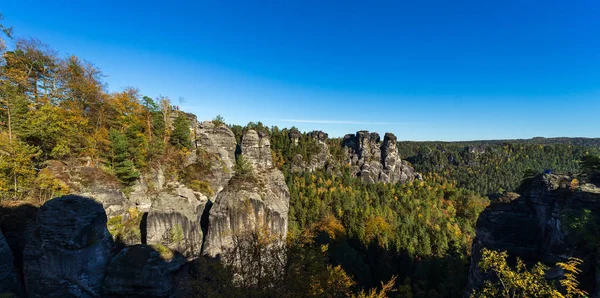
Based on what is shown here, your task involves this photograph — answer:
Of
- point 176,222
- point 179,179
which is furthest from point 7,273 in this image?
point 179,179

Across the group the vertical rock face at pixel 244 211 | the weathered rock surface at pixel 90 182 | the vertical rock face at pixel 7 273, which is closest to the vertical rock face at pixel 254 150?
the vertical rock face at pixel 244 211

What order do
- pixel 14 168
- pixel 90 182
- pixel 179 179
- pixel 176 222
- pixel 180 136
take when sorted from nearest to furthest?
pixel 14 168, pixel 90 182, pixel 176 222, pixel 179 179, pixel 180 136

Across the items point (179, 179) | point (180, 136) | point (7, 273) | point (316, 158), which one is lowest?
point (7, 273)

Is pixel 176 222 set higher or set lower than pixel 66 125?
lower

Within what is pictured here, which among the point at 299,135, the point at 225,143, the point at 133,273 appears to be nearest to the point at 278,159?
the point at 299,135

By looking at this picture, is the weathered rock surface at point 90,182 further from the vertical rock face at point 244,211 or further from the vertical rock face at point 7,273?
the vertical rock face at point 244,211

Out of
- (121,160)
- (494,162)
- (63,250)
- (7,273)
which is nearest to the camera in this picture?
(7,273)

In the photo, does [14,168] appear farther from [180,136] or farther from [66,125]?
[180,136]

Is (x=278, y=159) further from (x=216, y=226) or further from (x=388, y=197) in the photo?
(x=216, y=226)
